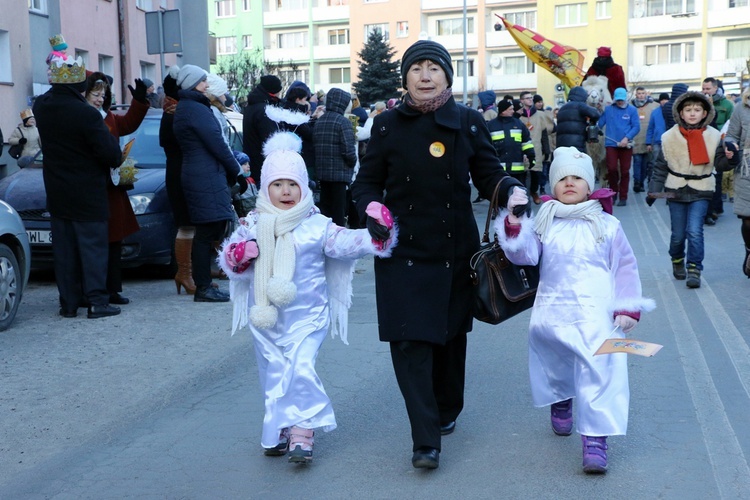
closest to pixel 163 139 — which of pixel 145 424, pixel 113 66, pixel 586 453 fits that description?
pixel 145 424

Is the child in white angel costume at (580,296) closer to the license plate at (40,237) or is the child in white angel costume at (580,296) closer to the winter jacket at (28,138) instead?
the license plate at (40,237)

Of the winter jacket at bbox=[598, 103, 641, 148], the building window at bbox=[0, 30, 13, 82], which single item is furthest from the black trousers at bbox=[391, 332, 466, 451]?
the building window at bbox=[0, 30, 13, 82]

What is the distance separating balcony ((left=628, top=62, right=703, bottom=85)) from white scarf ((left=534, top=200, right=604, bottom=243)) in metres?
66.4

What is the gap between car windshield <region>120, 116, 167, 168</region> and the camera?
38.4ft

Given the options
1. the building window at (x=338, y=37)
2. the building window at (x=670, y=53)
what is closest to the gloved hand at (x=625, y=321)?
the building window at (x=670, y=53)

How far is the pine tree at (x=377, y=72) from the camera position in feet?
220

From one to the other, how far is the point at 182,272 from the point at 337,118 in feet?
10.8

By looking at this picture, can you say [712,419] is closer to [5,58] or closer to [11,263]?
[11,263]

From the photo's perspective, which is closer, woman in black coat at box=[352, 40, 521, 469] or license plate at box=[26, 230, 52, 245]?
woman in black coat at box=[352, 40, 521, 469]

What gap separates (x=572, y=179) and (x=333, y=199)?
7580mm

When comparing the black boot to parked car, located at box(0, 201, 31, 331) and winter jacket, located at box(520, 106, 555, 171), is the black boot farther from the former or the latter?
→ winter jacket, located at box(520, 106, 555, 171)

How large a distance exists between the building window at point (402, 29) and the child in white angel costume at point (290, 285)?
7570 cm

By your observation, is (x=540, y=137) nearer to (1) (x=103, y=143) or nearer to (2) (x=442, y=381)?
(1) (x=103, y=143)

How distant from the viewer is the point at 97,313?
898 centimetres
